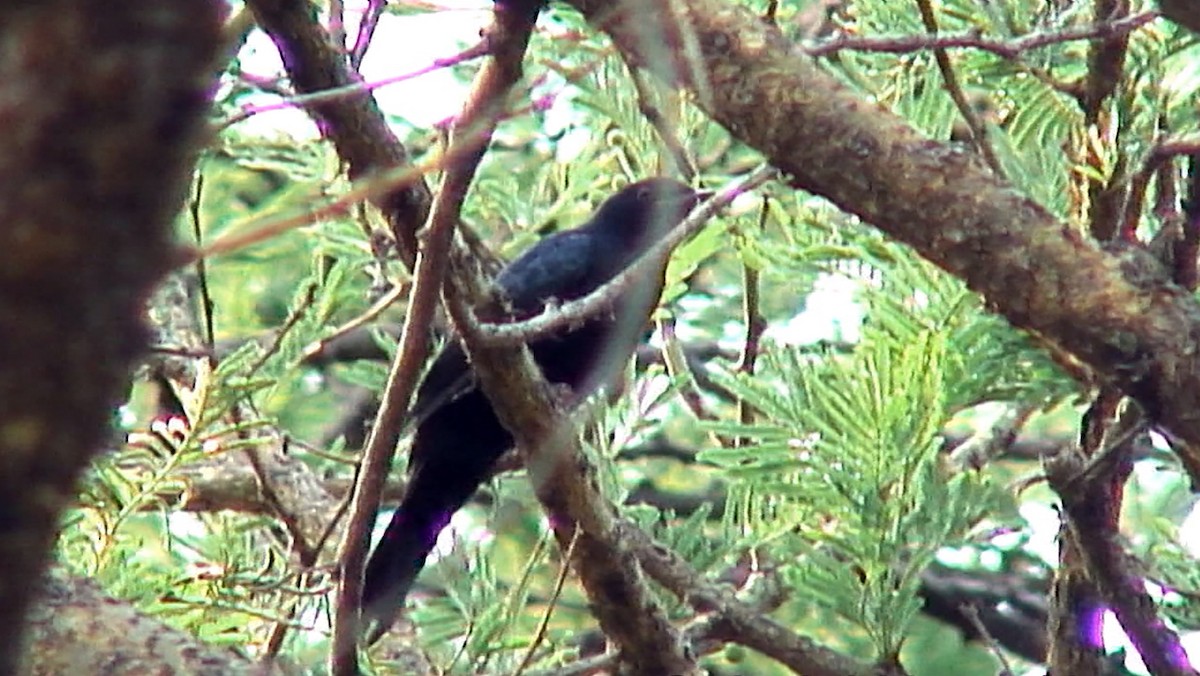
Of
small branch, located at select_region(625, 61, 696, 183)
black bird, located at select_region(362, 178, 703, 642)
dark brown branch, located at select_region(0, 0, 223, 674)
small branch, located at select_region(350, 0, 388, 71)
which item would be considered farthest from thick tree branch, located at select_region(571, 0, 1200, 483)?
dark brown branch, located at select_region(0, 0, 223, 674)

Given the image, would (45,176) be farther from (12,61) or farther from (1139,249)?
(1139,249)

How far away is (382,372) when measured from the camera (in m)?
4.20

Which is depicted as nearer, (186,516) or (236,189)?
(186,516)

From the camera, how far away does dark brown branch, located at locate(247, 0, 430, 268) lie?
7.61 feet

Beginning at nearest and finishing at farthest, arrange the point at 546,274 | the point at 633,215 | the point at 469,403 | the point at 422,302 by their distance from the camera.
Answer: the point at 422,302
the point at 469,403
the point at 546,274
the point at 633,215

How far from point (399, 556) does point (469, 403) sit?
0.48 m

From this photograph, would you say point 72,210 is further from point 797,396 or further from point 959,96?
point 797,396

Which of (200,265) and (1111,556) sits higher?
(200,265)

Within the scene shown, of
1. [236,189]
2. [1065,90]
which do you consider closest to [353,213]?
Answer: [1065,90]

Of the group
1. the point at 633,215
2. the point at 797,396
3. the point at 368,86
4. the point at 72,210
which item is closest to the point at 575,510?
the point at 797,396

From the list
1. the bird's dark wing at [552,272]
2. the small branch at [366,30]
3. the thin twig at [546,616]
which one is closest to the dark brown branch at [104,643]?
the thin twig at [546,616]

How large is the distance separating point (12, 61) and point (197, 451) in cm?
253

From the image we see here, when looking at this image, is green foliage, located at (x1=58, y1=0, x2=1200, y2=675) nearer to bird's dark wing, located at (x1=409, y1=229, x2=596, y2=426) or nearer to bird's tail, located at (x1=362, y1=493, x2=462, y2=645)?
bird's tail, located at (x1=362, y1=493, x2=462, y2=645)

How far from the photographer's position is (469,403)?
439 centimetres
